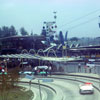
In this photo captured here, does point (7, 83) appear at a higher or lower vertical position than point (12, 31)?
lower

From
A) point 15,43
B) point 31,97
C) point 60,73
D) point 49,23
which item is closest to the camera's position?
point 31,97

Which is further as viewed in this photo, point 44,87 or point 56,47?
point 56,47

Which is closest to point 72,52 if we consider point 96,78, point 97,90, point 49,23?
point 49,23

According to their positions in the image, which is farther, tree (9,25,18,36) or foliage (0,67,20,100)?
tree (9,25,18,36)

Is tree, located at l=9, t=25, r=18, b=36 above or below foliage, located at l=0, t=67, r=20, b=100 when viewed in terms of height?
above

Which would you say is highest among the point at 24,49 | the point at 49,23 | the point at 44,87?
the point at 49,23

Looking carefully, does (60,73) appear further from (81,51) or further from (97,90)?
(81,51)

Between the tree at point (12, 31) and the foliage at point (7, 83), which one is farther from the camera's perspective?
the tree at point (12, 31)

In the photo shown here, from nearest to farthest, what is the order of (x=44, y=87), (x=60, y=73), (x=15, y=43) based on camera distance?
1. (x=44, y=87)
2. (x=60, y=73)
3. (x=15, y=43)

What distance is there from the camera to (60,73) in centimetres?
2742

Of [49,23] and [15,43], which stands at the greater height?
[49,23]

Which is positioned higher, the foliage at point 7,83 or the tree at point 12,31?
the tree at point 12,31

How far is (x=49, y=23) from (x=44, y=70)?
26996mm

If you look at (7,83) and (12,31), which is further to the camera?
(12,31)
